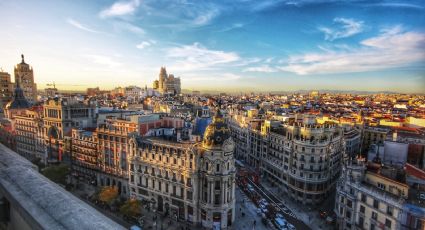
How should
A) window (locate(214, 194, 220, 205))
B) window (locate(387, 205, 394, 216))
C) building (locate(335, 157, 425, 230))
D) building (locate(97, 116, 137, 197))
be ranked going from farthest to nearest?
1. building (locate(97, 116, 137, 197))
2. window (locate(214, 194, 220, 205))
3. window (locate(387, 205, 394, 216))
4. building (locate(335, 157, 425, 230))

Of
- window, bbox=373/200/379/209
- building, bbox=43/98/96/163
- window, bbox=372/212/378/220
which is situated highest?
building, bbox=43/98/96/163

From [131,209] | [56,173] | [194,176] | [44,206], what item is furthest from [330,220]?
[56,173]

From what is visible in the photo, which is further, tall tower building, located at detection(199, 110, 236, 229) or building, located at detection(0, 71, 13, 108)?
building, located at detection(0, 71, 13, 108)

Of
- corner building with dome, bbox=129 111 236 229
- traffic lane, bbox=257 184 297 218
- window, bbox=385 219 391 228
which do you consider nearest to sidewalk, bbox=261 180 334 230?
traffic lane, bbox=257 184 297 218

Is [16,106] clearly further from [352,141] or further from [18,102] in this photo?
[352,141]

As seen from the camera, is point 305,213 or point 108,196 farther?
point 305,213

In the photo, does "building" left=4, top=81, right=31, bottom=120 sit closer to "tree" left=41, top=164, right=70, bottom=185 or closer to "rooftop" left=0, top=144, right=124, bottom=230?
"tree" left=41, top=164, right=70, bottom=185

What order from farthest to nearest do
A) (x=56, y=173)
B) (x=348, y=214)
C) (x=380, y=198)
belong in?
(x=56, y=173) < (x=348, y=214) < (x=380, y=198)

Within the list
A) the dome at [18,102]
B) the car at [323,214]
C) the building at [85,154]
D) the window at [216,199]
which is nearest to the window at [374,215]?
the car at [323,214]
